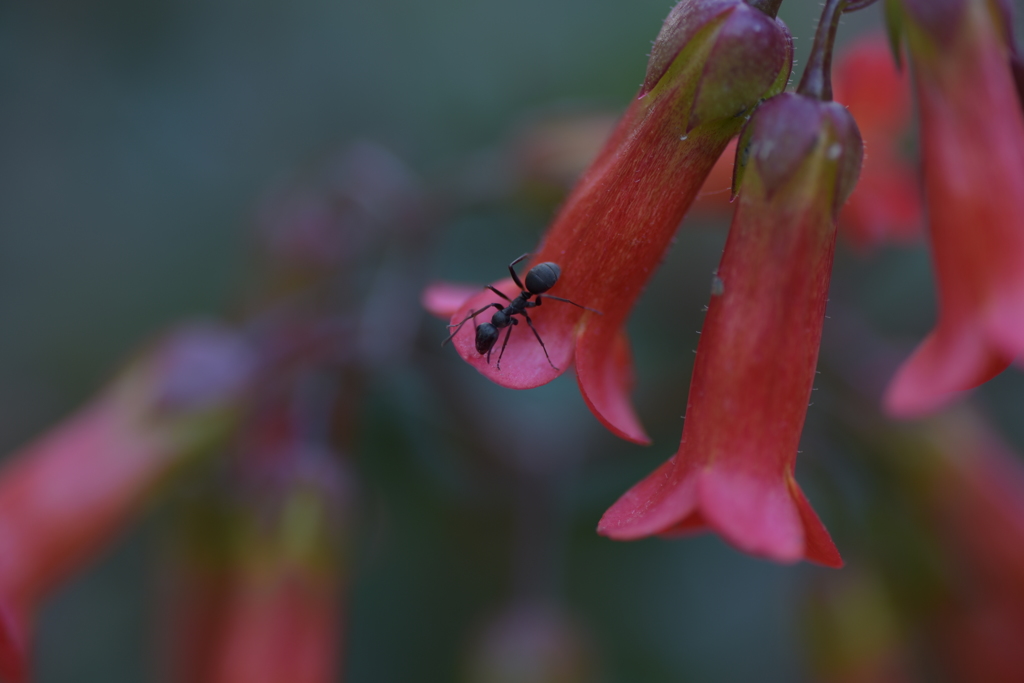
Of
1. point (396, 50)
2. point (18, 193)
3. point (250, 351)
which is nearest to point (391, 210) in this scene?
point (250, 351)

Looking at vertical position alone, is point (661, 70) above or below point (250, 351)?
below

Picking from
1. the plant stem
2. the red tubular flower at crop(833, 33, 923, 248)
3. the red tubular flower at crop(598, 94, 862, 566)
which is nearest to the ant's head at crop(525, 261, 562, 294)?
the red tubular flower at crop(598, 94, 862, 566)

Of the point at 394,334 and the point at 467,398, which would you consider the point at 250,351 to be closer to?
the point at 394,334

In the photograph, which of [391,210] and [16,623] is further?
[391,210]

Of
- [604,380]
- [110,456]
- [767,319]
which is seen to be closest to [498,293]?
[604,380]

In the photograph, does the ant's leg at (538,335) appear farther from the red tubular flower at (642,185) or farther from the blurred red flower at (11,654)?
the blurred red flower at (11,654)

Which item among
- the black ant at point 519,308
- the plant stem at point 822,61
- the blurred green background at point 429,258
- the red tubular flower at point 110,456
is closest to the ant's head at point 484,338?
the black ant at point 519,308
